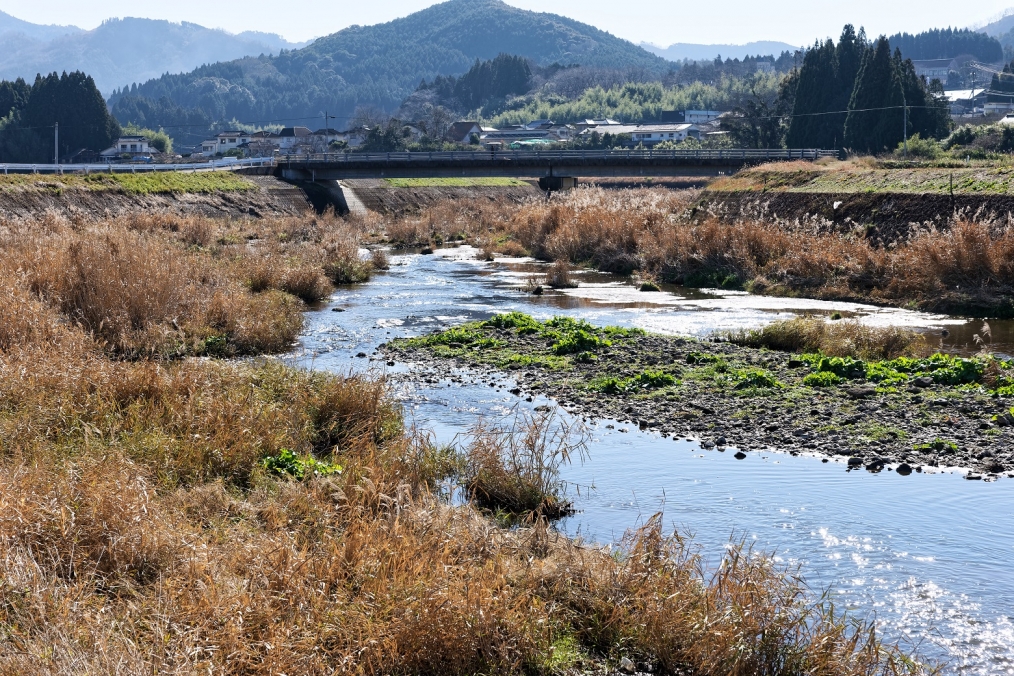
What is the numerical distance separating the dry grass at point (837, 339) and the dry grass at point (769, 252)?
6.97m

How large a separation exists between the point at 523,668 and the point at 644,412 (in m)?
9.40

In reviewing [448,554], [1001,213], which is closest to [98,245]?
[448,554]

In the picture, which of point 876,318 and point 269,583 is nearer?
point 269,583

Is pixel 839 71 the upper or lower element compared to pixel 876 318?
upper

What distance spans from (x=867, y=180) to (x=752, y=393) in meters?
32.8

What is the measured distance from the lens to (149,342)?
20.2 metres

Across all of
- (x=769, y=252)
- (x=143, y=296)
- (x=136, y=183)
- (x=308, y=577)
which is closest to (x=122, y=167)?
(x=136, y=183)

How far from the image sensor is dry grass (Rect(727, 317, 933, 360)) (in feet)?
69.9

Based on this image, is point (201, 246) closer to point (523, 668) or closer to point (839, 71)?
point (523, 668)

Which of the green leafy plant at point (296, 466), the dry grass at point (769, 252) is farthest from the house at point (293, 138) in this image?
the green leafy plant at point (296, 466)

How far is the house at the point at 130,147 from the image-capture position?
139 m

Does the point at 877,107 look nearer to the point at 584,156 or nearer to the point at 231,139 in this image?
the point at 584,156

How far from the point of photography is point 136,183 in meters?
64.2

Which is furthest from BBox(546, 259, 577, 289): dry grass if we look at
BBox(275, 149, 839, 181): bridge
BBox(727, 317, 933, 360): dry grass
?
BBox(275, 149, 839, 181): bridge
